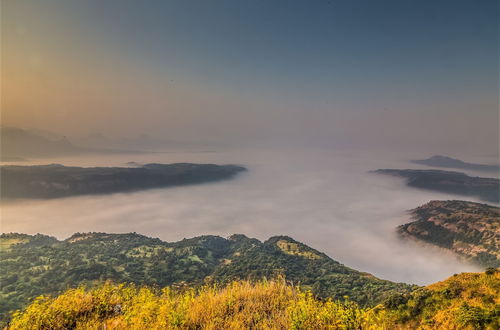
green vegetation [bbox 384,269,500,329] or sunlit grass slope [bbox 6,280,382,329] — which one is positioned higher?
sunlit grass slope [bbox 6,280,382,329]

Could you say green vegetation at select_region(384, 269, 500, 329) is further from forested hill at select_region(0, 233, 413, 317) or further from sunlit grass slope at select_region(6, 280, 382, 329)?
forested hill at select_region(0, 233, 413, 317)

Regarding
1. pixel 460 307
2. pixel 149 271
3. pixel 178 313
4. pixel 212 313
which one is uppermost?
pixel 178 313

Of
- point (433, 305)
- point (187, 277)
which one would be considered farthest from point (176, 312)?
point (187, 277)

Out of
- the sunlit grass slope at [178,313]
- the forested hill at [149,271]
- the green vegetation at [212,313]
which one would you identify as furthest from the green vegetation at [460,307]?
the forested hill at [149,271]

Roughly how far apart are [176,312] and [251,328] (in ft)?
10.1

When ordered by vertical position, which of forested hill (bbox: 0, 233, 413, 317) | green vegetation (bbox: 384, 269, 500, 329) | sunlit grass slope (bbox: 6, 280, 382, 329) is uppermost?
sunlit grass slope (bbox: 6, 280, 382, 329)

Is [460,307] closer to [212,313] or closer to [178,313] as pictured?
[212,313]

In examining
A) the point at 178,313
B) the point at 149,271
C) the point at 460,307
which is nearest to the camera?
the point at 178,313

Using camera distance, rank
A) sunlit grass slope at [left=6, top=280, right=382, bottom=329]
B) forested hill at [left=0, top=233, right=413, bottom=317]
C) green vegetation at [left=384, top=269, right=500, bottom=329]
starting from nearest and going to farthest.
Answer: sunlit grass slope at [left=6, top=280, right=382, bottom=329] → green vegetation at [left=384, top=269, right=500, bottom=329] → forested hill at [left=0, top=233, right=413, bottom=317]

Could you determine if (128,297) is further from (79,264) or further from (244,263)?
(79,264)

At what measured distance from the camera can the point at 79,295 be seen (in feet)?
36.2

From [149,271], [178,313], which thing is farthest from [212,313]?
[149,271]

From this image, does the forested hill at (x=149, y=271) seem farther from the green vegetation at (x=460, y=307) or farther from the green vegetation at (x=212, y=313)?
the green vegetation at (x=212, y=313)

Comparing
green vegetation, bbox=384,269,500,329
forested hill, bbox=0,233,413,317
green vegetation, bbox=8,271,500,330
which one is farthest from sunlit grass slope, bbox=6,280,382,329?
forested hill, bbox=0,233,413,317
